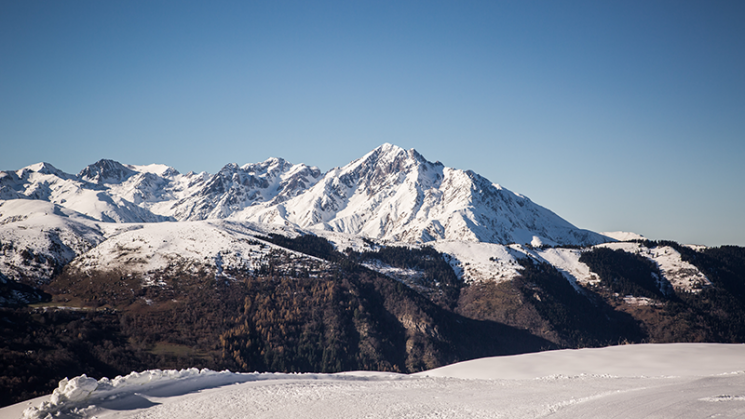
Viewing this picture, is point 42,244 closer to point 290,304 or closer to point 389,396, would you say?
point 290,304

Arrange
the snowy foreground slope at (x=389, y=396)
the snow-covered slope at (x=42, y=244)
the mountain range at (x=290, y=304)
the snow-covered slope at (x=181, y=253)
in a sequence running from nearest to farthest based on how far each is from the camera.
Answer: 1. the snowy foreground slope at (x=389, y=396)
2. the mountain range at (x=290, y=304)
3. the snow-covered slope at (x=42, y=244)
4. the snow-covered slope at (x=181, y=253)

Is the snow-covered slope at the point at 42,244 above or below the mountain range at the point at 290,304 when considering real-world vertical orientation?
above

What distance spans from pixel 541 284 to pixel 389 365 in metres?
84.8

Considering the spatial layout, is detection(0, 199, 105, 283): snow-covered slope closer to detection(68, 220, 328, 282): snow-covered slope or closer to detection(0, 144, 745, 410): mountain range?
detection(0, 144, 745, 410): mountain range

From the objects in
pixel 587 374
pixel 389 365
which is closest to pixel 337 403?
pixel 587 374

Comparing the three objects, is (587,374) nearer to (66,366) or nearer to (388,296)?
(66,366)

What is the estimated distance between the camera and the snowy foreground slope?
24953 mm

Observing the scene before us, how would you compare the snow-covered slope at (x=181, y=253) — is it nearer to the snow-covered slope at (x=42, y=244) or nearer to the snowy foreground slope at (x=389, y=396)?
the snow-covered slope at (x=42, y=244)

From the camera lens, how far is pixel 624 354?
157 ft

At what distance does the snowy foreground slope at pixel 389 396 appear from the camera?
24953 mm

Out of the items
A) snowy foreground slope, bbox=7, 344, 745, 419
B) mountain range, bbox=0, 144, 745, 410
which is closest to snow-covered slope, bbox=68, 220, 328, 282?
mountain range, bbox=0, 144, 745, 410

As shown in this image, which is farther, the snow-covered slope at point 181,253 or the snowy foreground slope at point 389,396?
the snow-covered slope at point 181,253

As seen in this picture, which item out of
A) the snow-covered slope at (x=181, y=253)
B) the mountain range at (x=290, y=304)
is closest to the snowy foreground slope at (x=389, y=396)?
the mountain range at (x=290, y=304)

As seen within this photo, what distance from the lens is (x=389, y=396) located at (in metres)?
29.2
